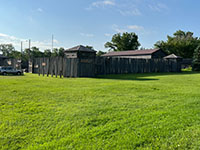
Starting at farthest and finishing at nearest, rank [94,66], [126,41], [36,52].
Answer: [126,41]
[36,52]
[94,66]


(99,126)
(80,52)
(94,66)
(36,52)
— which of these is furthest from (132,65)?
(36,52)

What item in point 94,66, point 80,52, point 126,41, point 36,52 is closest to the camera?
point 94,66

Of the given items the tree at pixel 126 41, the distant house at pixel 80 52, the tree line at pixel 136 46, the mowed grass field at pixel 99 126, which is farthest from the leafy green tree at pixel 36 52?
the mowed grass field at pixel 99 126

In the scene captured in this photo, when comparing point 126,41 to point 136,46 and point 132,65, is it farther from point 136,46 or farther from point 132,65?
point 132,65

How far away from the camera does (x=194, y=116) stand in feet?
15.5

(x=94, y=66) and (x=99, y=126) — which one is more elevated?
(x=94, y=66)

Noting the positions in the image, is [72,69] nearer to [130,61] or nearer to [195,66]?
[130,61]

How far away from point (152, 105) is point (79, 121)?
2.64 metres

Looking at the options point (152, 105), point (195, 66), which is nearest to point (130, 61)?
point (195, 66)

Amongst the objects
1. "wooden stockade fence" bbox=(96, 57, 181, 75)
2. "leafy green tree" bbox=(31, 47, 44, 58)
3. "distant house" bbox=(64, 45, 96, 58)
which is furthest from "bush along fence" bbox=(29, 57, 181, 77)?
"leafy green tree" bbox=(31, 47, 44, 58)

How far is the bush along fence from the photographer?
18484 millimetres

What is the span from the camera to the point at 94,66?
→ 1933cm

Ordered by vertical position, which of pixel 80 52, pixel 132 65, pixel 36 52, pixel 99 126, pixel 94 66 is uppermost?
pixel 36 52

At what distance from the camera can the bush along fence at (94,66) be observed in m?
18.5
